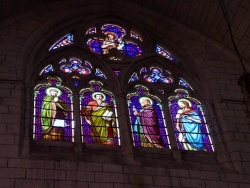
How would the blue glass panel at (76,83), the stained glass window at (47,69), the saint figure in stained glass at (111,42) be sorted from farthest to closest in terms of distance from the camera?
the saint figure in stained glass at (111,42) → the stained glass window at (47,69) → the blue glass panel at (76,83)

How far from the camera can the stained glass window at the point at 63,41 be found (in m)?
10.3

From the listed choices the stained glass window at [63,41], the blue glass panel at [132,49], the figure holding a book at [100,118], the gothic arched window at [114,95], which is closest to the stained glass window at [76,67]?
the gothic arched window at [114,95]

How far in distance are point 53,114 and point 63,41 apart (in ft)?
6.85

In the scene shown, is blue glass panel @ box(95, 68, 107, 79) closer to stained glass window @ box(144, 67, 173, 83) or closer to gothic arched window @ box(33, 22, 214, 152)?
gothic arched window @ box(33, 22, 214, 152)

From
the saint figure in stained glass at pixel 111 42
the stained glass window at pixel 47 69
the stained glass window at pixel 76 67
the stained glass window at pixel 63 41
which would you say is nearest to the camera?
the stained glass window at pixel 47 69

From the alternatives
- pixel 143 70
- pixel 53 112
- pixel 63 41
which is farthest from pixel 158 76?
pixel 53 112

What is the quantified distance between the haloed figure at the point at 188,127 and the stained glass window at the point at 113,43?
5.34 feet

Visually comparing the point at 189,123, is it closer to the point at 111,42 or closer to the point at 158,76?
the point at 158,76

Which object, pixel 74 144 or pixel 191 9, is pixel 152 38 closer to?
pixel 191 9

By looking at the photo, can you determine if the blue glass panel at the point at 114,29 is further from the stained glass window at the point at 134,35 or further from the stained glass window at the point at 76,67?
the stained glass window at the point at 76,67

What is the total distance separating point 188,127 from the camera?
370 inches

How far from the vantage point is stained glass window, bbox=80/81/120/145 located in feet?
28.7

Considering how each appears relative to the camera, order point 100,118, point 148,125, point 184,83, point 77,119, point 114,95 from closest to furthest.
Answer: point 77,119
point 100,118
point 148,125
point 114,95
point 184,83

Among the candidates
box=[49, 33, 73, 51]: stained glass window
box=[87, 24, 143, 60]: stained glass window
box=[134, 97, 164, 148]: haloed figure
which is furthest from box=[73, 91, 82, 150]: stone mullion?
box=[87, 24, 143, 60]: stained glass window
